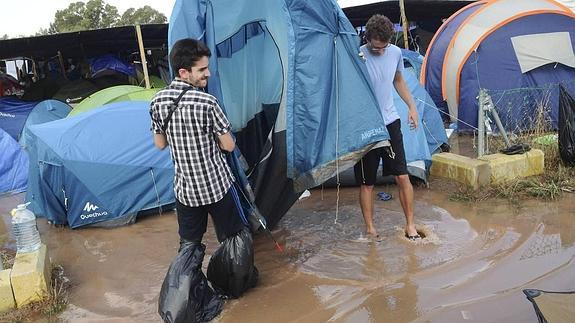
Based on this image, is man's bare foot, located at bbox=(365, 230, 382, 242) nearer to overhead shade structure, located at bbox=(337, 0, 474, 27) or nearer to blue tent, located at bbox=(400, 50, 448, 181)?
blue tent, located at bbox=(400, 50, 448, 181)

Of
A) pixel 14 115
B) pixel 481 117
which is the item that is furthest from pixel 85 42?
pixel 481 117

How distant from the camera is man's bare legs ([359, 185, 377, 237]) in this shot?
4629 millimetres

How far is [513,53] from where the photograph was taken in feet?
28.3

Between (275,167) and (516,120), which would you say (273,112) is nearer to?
(275,167)

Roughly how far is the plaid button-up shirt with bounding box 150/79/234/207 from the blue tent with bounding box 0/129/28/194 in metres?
5.84

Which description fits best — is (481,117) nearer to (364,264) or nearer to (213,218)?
(364,264)

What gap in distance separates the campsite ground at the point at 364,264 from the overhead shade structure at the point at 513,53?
349cm

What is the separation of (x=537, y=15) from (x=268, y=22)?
5.68m

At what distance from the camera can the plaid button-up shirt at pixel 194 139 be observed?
10.8 feet

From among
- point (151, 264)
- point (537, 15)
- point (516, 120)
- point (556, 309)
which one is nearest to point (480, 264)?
point (556, 309)

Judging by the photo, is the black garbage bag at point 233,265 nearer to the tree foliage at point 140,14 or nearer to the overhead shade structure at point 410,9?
the overhead shade structure at point 410,9

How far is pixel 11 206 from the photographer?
Answer: 24.3 feet

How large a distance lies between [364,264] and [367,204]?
0.63 metres

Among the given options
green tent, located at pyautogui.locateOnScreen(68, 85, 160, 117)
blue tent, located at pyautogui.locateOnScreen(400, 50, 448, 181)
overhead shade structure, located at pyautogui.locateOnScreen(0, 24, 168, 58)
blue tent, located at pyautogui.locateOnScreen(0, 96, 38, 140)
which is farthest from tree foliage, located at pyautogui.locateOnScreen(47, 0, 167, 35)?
blue tent, located at pyautogui.locateOnScreen(400, 50, 448, 181)
